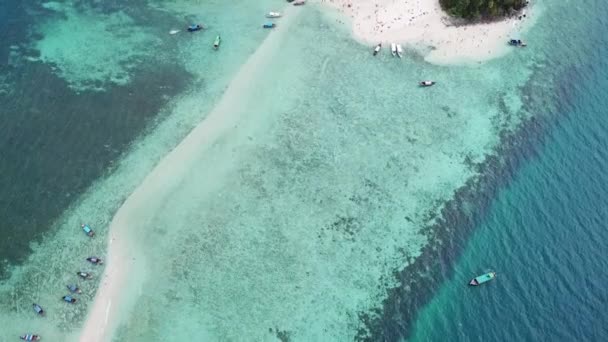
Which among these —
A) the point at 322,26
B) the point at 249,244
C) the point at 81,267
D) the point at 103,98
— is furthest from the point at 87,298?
the point at 322,26

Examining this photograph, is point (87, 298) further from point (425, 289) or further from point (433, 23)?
point (433, 23)

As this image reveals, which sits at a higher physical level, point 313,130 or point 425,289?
point 313,130

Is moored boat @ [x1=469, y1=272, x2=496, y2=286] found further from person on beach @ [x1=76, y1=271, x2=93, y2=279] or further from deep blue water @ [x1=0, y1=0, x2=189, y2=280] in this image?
deep blue water @ [x1=0, y1=0, x2=189, y2=280]

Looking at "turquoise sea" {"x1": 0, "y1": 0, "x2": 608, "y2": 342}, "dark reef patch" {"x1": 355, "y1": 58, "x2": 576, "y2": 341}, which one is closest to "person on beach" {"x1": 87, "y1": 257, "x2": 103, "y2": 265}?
"turquoise sea" {"x1": 0, "y1": 0, "x2": 608, "y2": 342}

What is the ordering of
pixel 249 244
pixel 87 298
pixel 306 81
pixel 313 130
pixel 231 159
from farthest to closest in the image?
pixel 306 81, pixel 313 130, pixel 231 159, pixel 249 244, pixel 87 298

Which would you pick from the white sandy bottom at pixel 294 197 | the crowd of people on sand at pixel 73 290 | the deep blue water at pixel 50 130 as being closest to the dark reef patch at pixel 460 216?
the white sandy bottom at pixel 294 197

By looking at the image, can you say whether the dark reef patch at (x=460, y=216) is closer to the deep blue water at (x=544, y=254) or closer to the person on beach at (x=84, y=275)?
the deep blue water at (x=544, y=254)
